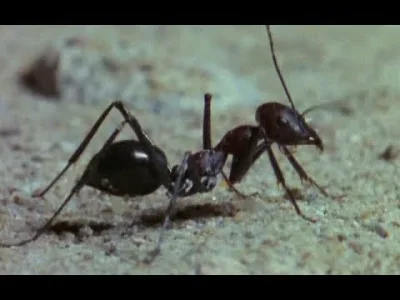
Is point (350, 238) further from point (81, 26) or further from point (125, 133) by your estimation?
point (81, 26)

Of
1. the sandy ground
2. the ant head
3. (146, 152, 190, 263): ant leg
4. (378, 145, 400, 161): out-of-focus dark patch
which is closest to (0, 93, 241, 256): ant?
(146, 152, 190, 263): ant leg

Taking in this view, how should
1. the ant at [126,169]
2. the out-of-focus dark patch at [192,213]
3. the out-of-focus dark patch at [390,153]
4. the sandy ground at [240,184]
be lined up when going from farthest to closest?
the out-of-focus dark patch at [390,153] → the out-of-focus dark patch at [192,213] → the ant at [126,169] → the sandy ground at [240,184]

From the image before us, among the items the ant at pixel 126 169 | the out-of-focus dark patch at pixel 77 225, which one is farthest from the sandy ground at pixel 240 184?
the ant at pixel 126 169

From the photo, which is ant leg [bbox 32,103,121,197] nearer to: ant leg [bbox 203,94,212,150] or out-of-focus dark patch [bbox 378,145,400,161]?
ant leg [bbox 203,94,212,150]

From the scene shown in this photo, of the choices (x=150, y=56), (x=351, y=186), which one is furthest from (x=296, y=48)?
(x=351, y=186)

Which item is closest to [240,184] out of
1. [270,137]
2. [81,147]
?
[270,137]

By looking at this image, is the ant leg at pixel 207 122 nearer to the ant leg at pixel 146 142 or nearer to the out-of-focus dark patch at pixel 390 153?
the ant leg at pixel 146 142
